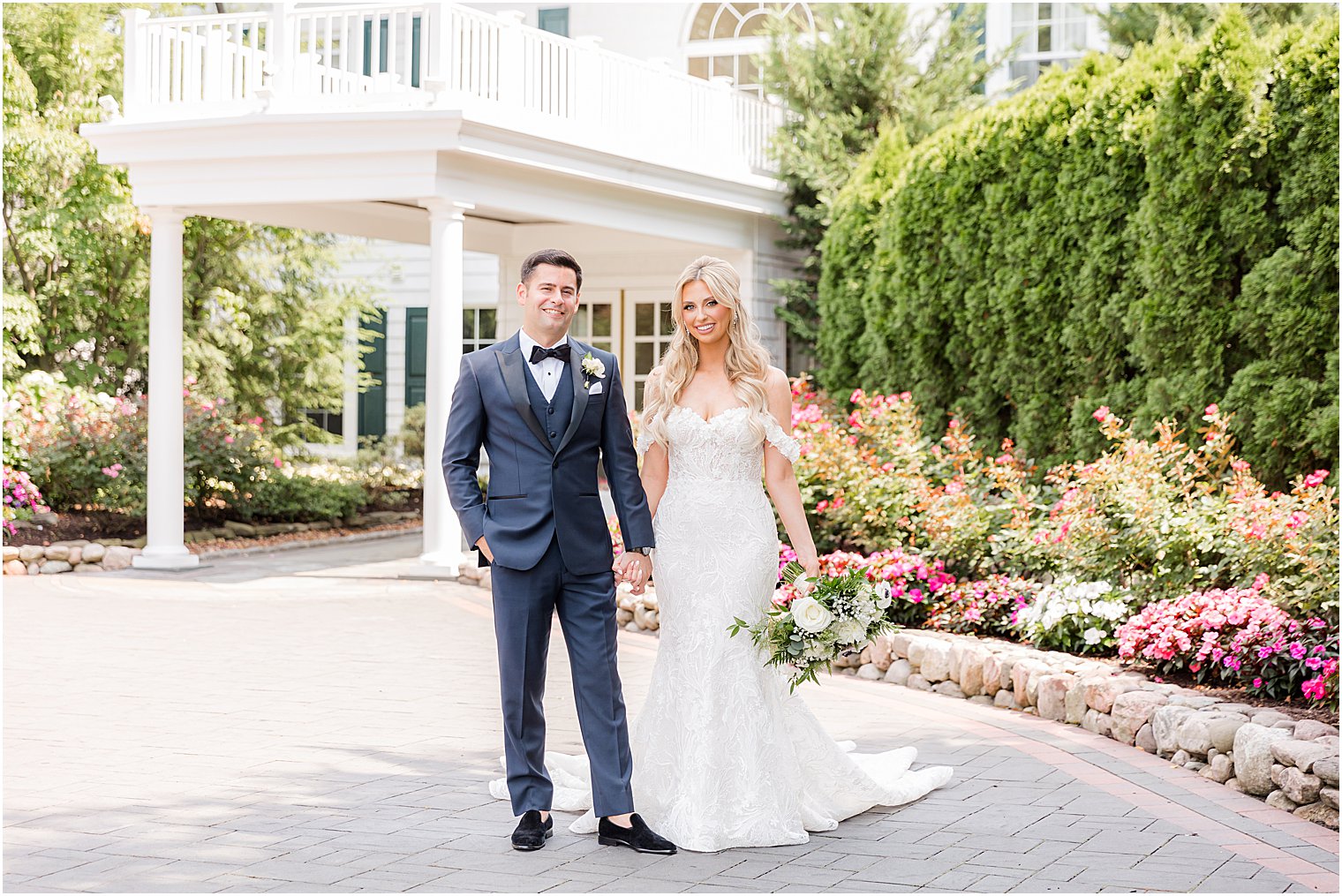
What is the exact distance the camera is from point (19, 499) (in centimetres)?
1394

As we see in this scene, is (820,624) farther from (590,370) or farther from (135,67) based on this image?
(135,67)

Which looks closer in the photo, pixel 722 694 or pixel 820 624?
pixel 820 624

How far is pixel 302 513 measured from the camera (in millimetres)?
17047

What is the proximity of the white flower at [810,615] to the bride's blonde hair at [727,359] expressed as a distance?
66cm

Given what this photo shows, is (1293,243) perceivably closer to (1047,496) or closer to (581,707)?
(1047,496)

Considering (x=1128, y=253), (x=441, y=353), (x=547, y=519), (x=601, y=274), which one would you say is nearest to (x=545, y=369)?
(x=547, y=519)

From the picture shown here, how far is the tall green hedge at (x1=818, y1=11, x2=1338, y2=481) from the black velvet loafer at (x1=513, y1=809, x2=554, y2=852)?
6.59m

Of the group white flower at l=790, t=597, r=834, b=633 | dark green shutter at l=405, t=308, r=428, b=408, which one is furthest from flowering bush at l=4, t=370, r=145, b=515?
white flower at l=790, t=597, r=834, b=633

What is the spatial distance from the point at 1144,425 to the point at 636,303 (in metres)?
8.71

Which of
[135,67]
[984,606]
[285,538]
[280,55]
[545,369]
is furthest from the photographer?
[285,538]

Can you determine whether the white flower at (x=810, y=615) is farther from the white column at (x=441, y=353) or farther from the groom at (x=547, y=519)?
the white column at (x=441, y=353)

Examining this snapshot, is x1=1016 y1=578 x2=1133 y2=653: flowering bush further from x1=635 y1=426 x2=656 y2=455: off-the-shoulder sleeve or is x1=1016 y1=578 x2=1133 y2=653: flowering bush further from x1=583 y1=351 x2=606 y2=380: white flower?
x1=583 y1=351 x2=606 y2=380: white flower

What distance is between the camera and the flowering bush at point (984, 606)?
8.67 meters

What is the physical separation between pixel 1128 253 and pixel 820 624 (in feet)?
23.6
